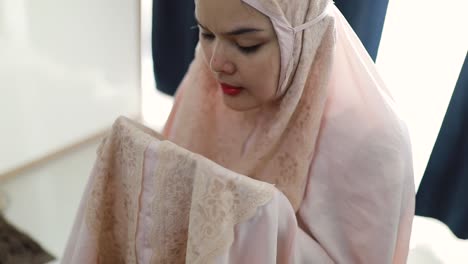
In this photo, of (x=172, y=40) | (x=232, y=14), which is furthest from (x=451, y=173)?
(x=172, y=40)

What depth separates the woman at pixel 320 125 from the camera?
37.0 inches

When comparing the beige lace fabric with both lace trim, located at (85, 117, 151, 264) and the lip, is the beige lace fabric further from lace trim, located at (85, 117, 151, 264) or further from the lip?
the lip

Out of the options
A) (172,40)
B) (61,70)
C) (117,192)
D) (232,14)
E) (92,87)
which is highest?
(232,14)

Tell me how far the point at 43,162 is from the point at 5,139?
0.22 meters

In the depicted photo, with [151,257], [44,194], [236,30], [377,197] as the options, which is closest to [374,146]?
[377,197]

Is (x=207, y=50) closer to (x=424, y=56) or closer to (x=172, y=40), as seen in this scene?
(x=424, y=56)

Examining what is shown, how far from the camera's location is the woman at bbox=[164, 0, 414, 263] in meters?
0.94

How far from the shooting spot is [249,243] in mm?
783

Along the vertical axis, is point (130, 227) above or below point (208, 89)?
below

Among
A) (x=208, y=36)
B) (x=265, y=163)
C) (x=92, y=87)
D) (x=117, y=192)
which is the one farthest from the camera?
(x=92, y=87)

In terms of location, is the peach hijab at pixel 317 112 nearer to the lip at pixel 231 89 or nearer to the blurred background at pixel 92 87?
the lip at pixel 231 89

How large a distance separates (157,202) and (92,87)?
1.70m

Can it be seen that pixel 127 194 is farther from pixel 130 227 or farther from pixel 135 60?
pixel 135 60

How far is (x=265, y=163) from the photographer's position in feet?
3.60
